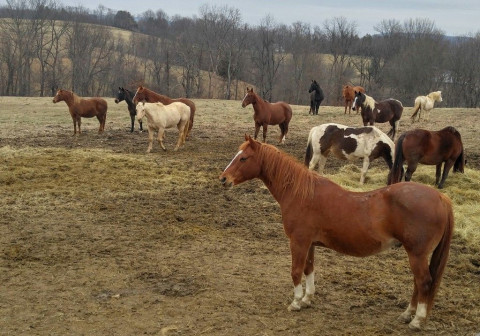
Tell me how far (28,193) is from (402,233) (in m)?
7.05

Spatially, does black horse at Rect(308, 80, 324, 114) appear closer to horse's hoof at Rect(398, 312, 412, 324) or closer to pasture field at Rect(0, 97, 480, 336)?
pasture field at Rect(0, 97, 480, 336)

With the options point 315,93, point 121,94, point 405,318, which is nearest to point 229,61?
point 315,93

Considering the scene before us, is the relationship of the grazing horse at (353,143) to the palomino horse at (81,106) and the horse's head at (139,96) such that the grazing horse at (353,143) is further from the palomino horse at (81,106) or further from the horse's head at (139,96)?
the palomino horse at (81,106)

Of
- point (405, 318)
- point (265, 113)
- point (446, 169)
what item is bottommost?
point (405, 318)

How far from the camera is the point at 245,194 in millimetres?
9039

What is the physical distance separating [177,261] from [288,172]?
6.99ft

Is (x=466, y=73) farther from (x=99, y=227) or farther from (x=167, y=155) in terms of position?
(x=99, y=227)

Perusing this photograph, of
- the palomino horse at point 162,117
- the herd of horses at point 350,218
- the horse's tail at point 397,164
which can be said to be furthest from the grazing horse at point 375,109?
the herd of horses at point 350,218

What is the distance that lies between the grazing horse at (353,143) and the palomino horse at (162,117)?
16.6 ft

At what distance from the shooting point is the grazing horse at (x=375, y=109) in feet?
48.2

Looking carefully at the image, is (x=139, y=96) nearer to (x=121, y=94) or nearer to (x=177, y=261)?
(x=121, y=94)

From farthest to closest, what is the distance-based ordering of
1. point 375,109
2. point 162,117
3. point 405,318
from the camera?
point 375,109 < point 162,117 < point 405,318

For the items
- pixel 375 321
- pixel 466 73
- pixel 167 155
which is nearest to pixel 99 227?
pixel 375 321

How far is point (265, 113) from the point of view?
48.5 feet
